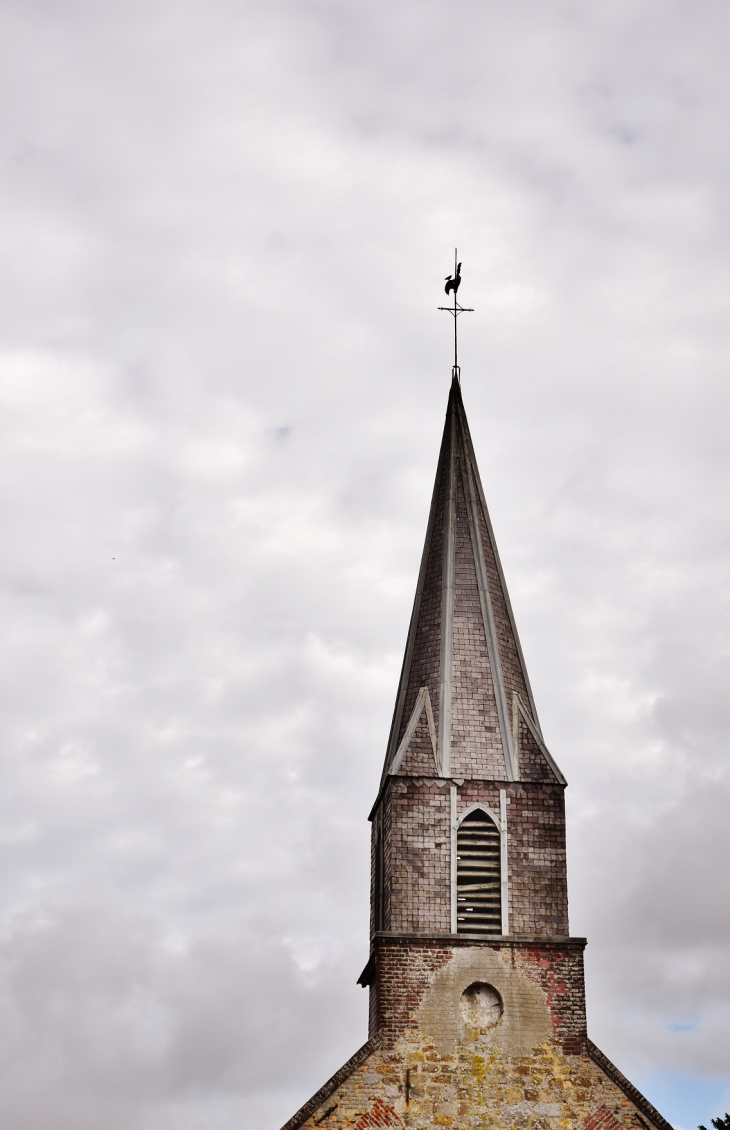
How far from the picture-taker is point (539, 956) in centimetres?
2623

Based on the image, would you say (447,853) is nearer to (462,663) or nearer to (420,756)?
(420,756)

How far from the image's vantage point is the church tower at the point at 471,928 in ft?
82.2

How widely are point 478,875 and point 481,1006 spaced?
7.41ft

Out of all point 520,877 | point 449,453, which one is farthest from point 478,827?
point 449,453

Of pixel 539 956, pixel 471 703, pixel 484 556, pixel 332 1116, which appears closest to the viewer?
pixel 332 1116

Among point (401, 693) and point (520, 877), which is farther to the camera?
point (401, 693)

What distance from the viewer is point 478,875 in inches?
1054

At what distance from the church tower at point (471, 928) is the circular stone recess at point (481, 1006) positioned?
2cm

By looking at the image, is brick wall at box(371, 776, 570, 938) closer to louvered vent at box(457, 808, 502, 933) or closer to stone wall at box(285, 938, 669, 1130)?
louvered vent at box(457, 808, 502, 933)

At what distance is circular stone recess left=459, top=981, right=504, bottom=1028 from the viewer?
84.2ft

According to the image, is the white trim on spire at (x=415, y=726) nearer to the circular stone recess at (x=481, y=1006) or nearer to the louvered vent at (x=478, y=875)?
the louvered vent at (x=478, y=875)

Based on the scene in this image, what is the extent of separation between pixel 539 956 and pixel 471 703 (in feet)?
16.4

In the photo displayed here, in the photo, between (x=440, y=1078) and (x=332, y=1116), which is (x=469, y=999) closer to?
(x=440, y=1078)

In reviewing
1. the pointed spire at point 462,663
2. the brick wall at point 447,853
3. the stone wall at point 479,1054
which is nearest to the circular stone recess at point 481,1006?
the stone wall at point 479,1054
